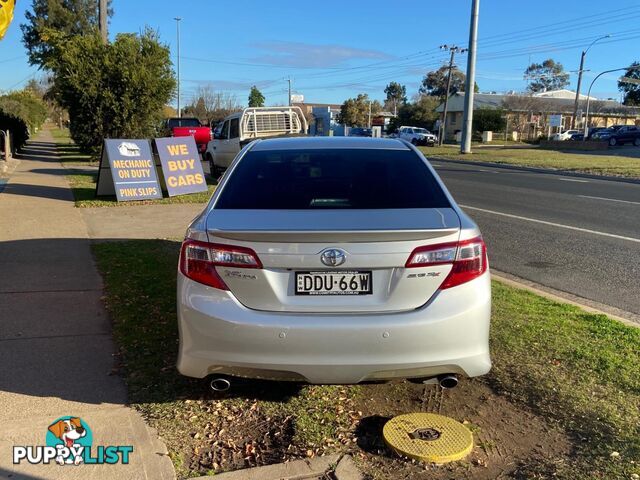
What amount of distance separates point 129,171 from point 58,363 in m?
8.94

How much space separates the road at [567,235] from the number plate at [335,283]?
11.9 feet

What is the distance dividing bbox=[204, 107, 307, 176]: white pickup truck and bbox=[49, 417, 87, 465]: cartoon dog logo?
1357 cm

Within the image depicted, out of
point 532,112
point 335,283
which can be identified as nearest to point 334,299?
point 335,283

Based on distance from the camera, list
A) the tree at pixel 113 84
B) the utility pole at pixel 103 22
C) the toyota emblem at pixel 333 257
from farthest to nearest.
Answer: the utility pole at pixel 103 22, the tree at pixel 113 84, the toyota emblem at pixel 333 257

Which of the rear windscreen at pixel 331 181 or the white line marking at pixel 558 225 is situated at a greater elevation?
the rear windscreen at pixel 331 181

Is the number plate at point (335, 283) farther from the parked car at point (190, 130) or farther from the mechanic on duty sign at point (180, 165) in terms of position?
the parked car at point (190, 130)

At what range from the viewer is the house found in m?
68.2

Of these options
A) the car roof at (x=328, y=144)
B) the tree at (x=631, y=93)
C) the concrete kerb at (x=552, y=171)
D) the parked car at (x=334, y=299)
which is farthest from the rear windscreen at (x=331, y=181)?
the tree at (x=631, y=93)

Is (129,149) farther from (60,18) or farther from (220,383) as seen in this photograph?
(60,18)

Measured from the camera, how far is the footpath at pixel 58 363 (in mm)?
3029

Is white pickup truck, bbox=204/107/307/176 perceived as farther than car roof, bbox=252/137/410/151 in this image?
Yes

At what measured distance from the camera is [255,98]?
9256cm

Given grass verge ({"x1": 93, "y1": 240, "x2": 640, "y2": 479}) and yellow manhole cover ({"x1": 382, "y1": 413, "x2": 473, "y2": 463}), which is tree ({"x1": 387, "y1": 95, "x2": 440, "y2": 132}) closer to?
grass verge ({"x1": 93, "y1": 240, "x2": 640, "y2": 479})

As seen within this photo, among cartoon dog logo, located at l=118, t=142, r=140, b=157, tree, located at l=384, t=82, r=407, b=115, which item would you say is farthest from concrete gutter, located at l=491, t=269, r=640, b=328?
A: tree, located at l=384, t=82, r=407, b=115
